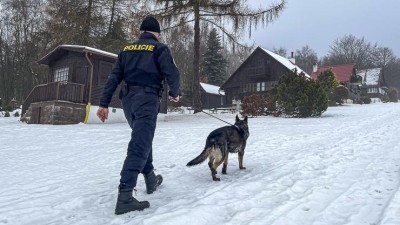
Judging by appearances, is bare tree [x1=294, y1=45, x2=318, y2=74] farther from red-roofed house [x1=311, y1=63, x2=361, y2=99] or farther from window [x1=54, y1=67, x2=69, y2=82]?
window [x1=54, y1=67, x2=69, y2=82]

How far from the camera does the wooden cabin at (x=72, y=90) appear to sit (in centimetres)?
1678

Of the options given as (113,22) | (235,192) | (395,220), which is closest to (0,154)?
(235,192)

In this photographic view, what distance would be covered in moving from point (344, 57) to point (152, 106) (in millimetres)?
75876

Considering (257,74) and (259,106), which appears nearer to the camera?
(259,106)

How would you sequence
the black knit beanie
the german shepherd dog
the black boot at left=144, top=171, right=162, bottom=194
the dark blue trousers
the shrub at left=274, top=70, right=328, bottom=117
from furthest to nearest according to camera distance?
the shrub at left=274, top=70, right=328, bottom=117 → the german shepherd dog → the black boot at left=144, top=171, right=162, bottom=194 → the black knit beanie → the dark blue trousers

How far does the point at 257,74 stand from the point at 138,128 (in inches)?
1407

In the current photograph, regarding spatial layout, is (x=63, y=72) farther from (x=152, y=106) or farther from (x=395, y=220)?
(x=395, y=220)

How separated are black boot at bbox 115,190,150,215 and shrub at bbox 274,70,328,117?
16.2 meters

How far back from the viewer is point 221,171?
5.44 meters

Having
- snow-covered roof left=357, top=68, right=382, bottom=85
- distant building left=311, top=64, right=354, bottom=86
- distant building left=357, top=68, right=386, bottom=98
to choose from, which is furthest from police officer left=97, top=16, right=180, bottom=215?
snow-covered roof left=357, top=68, right=382, bottom=85

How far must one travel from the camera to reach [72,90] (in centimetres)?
1733

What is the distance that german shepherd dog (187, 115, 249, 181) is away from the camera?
4750mm

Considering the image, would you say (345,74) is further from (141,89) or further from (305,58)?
(141,89)

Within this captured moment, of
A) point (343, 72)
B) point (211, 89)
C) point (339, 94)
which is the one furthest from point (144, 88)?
point (343, 72)
